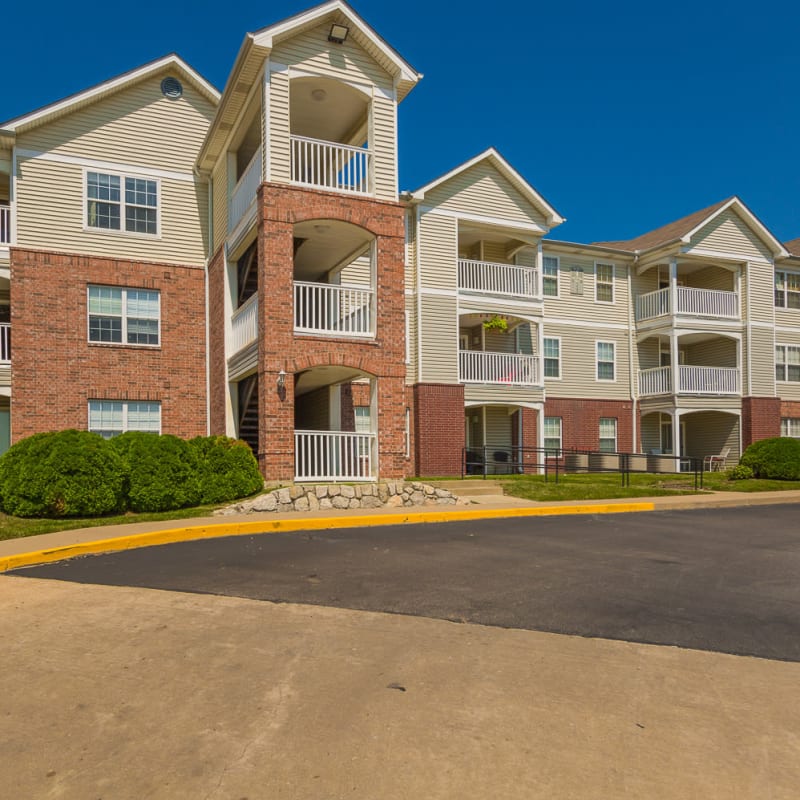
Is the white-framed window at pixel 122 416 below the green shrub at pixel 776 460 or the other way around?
the other way around

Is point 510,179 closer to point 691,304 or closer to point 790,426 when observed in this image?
point 691,304

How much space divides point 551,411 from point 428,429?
6.62 metres

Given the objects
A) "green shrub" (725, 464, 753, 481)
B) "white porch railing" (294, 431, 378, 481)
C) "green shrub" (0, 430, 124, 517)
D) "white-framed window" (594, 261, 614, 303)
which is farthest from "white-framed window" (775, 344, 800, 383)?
"green shrub" (0, 430, 124, 517)

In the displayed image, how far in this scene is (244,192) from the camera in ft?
60.7

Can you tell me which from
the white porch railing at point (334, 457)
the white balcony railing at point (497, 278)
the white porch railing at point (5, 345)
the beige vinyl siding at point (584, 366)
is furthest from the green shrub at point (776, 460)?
the white porch railing at point (5, 345)

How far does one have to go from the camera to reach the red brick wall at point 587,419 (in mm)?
28125

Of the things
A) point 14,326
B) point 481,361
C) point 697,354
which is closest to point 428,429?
point 481,361

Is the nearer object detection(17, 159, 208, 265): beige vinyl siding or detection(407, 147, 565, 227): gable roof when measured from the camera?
detection(17, 159, 208, 265): beige vinyl siding

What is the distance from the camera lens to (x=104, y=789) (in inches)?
136

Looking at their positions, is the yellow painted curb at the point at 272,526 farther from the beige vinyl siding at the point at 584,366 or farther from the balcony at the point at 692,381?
the balcony at the point at 692,381

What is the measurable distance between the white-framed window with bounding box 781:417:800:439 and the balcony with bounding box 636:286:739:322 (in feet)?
17.2

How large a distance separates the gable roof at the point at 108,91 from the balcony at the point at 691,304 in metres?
18.1

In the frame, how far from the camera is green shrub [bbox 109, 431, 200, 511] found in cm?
1403

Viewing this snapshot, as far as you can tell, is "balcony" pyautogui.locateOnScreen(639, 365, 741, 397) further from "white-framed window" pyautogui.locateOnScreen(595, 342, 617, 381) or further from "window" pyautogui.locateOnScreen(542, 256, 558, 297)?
"window" pyautogui.locateOnScreen(542, 256, 558, 297)
